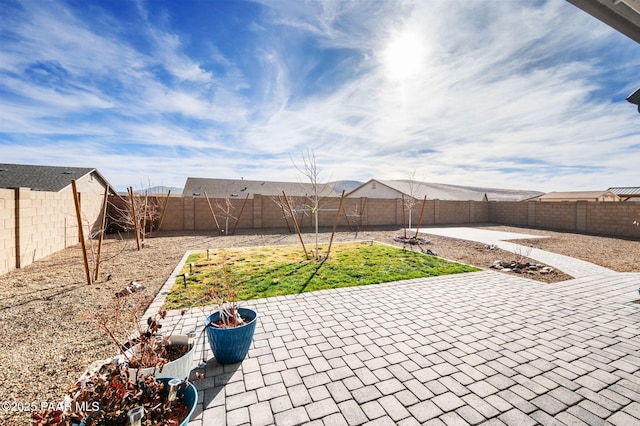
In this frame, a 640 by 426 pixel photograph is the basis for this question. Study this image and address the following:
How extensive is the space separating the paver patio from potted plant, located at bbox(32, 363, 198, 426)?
397mm

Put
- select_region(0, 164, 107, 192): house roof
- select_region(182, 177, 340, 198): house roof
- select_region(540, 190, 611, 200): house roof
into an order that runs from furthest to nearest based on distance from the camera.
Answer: select_region(540, 190, 611, 200): house roof, select_region(182, 177, 340, 198): house roof, select_region(0, 164, 107, 192): house roof

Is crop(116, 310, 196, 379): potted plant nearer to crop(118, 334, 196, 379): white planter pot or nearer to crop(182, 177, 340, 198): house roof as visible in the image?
crop(118, 334, 196, 379): white planter pot

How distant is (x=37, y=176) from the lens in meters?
14.1

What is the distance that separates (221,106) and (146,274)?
5478 millimetres

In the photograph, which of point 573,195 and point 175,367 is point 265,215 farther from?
point 573,195

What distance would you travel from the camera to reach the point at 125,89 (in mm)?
7008

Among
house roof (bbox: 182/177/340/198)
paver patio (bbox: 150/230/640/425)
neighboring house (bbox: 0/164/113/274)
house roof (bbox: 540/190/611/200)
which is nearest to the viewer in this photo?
paver patio (bbox: 150/230/640/425)

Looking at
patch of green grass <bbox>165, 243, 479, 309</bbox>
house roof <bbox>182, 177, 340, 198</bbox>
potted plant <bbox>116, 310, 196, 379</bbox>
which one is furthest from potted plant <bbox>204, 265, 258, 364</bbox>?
house roof <bbox>182, 177, 340, 198</bbox>

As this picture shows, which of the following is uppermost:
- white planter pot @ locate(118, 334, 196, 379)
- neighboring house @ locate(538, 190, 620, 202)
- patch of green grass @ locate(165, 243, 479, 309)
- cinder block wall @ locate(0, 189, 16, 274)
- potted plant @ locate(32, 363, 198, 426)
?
neighboring house @ locate(538, 190, 620, 202)

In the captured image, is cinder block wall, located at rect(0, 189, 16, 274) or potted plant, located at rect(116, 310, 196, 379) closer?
potted plant, located at rect(116, 310, 196, 379)

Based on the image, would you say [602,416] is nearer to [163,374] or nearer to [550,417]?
[550,417]

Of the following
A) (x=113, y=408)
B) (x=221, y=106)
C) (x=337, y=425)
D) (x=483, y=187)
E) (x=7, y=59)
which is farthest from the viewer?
(x=483, y=187)

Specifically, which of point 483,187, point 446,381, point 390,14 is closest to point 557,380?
point 446,381

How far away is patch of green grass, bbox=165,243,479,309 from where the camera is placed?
439 centimetres
